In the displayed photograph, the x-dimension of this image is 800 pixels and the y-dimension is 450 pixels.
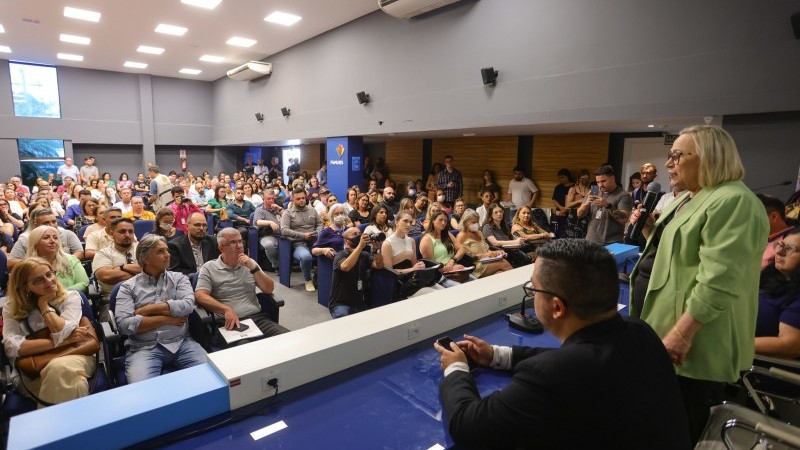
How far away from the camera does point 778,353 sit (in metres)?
1.90

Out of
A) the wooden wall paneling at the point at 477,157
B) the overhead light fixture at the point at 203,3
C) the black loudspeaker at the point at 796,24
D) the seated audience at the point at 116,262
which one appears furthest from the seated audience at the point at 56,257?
the wooden wall paneling at the point at 477,157

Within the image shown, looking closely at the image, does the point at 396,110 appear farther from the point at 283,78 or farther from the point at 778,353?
the point at 778,353

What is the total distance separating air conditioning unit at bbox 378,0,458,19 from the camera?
611 centimetres

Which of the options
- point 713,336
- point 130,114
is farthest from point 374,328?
point 130,114

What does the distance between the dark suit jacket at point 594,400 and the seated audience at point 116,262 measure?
3.02 metres

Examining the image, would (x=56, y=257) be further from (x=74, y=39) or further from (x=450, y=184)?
(x=74, y=39)

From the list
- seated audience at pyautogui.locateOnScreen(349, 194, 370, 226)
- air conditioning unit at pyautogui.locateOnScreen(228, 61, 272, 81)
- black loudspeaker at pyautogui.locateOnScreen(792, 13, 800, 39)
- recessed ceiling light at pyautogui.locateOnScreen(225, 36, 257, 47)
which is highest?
recessed ceiling light at pyautogui.locateOnScreen(225, 36, 257, 47)

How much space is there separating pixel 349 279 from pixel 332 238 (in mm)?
1194

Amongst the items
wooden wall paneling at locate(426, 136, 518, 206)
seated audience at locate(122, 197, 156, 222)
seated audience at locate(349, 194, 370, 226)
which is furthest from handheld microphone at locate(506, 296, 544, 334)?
wooden wall paneling at locate(426, 136, 518, 206)

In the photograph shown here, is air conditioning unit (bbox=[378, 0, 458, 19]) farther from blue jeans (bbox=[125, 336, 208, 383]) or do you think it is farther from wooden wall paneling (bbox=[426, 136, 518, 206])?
blue jeans (bbox=[125, 336, 208, 383])

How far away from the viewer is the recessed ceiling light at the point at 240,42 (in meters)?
9.36

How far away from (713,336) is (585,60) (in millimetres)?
4196

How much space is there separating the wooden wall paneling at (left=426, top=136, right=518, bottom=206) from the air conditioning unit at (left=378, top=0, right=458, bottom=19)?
9.38ft

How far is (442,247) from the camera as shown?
4188 millimetres
